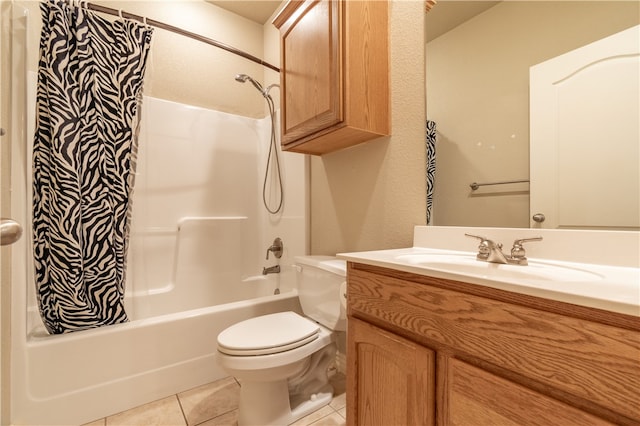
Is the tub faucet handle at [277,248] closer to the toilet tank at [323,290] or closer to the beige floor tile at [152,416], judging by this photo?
the toilet tank at [323,290]

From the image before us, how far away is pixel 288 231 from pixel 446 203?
1142mm

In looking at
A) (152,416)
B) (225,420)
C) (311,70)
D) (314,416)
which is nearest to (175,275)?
(152,416)

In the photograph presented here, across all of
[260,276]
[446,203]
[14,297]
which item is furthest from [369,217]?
[14,297]

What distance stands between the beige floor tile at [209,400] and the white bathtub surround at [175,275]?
1.9 inches

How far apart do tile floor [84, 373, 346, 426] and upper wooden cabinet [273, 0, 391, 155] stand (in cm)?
130

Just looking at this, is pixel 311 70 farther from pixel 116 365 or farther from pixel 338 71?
pixel 116 365

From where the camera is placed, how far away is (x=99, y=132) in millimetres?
1356

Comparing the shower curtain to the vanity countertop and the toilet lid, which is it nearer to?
the toilet lid

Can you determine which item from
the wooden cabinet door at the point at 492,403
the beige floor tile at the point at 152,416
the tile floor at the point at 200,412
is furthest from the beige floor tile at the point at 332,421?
the wooden cabinet door at the point at 492,403

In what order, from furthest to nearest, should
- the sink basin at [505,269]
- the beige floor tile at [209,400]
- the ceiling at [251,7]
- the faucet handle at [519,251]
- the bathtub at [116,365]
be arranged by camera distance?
the ceiling at [251,7]
the beige floor tile at [209,400]
the bathtub at [116,365]
the faucet handle at [519,251]
the sink basin at [505,269]

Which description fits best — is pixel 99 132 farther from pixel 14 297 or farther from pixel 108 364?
pixel 108 364

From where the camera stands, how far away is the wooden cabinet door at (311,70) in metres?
1.19

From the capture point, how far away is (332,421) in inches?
49.4

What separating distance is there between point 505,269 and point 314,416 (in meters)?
1.06
